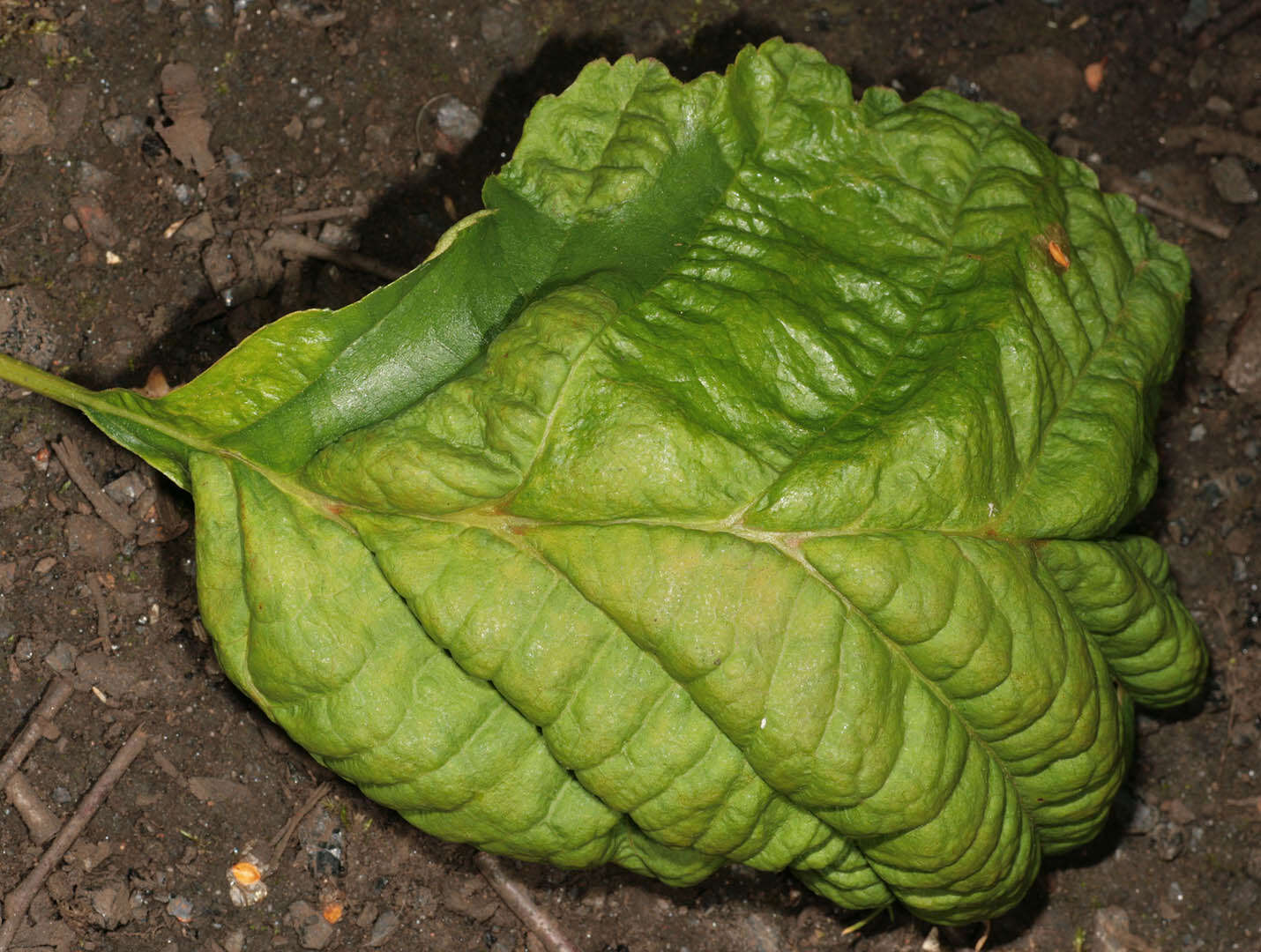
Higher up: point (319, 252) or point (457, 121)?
point (457, 121)

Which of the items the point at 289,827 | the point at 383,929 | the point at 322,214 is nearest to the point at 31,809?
the point at 289,827

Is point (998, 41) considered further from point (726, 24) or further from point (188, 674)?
point (188, 674)

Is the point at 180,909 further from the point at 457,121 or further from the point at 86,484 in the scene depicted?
the point at 457,121

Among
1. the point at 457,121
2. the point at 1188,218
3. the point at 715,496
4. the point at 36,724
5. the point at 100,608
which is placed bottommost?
the point at 36,724

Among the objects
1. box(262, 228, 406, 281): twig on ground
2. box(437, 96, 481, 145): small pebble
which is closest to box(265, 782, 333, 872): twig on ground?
box(262, 228, 406, 281): twig on ground

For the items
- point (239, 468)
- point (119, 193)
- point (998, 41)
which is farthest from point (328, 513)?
point (998, 41)

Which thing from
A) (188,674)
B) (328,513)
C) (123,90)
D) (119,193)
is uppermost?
(123,90)

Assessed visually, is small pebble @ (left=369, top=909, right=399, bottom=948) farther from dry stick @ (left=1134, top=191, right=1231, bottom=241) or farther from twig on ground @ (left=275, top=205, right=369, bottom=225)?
dry stick @ (left=1134, top=191, right=1231, bottom=241)
